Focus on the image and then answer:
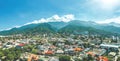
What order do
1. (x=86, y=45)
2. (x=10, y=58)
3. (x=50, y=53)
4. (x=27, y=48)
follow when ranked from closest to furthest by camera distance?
(x=10, y=58) < (x=50, y=53) < (x=27, y=48) < (x=86, y=45)

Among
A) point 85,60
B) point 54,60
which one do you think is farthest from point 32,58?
point 85,60

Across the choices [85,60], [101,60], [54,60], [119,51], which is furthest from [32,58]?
[119,51]

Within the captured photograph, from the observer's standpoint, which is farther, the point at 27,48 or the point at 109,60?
the point at 27,48

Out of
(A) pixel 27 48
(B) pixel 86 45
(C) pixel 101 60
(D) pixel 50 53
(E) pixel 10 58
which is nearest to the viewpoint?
(E) pixel 10 58

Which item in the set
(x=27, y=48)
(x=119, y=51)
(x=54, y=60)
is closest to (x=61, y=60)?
(x=54, y=60)

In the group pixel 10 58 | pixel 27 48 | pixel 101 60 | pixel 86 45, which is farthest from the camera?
pixel 86 45

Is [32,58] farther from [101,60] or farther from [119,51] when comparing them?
[119,51]

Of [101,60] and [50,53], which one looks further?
[50,53]

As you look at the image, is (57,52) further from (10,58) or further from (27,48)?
(10,58)

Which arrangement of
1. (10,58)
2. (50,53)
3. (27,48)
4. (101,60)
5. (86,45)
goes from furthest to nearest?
(86,45) < (27,48) < (50,53) < (101,60) < (10,58)
